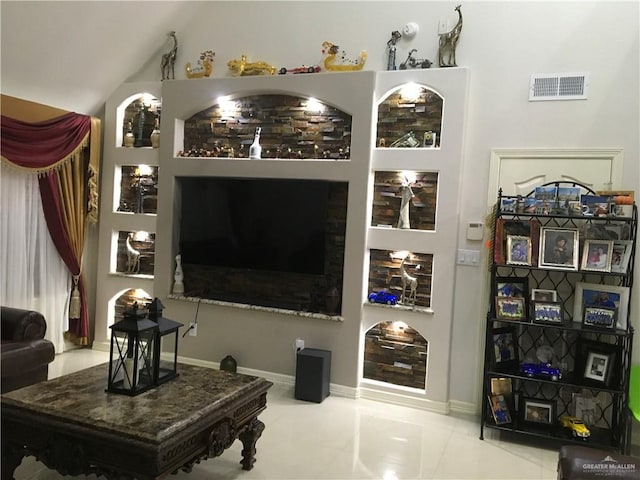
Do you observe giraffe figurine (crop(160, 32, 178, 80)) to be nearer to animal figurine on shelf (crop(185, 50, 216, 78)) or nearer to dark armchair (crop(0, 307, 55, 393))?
animal figurine on shelf (crop(185, 50, 216, 78))

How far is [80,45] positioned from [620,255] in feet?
14.8

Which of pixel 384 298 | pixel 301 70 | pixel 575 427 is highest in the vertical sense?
pixel 301 70

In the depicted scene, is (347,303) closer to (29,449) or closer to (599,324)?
(599,324)

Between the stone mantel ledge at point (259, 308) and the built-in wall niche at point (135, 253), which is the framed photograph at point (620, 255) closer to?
the stone mantel ledge at point (259, 308)

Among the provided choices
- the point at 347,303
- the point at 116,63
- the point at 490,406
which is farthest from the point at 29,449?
the point at 116,63

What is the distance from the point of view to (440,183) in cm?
411

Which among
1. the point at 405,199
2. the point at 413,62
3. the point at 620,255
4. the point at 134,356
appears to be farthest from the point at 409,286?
the point at 134,356

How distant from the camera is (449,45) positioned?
4117mm

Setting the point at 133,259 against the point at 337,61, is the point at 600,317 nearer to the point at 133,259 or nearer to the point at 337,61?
the point at 337,61

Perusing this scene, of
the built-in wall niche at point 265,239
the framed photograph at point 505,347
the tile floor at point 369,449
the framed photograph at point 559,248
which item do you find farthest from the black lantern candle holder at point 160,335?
the framed photograph at point 559,248

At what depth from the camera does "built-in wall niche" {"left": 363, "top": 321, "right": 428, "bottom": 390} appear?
4344 millimetres

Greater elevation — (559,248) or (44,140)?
(44,140)

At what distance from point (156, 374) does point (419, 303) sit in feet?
7.44

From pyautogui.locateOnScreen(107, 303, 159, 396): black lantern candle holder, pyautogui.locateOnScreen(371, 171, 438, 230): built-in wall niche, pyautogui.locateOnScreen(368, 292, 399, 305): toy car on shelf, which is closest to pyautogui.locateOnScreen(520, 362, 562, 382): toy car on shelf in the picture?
pyautogui.locateOnScreen(368, 292, 399, 305): toy car on shelf
